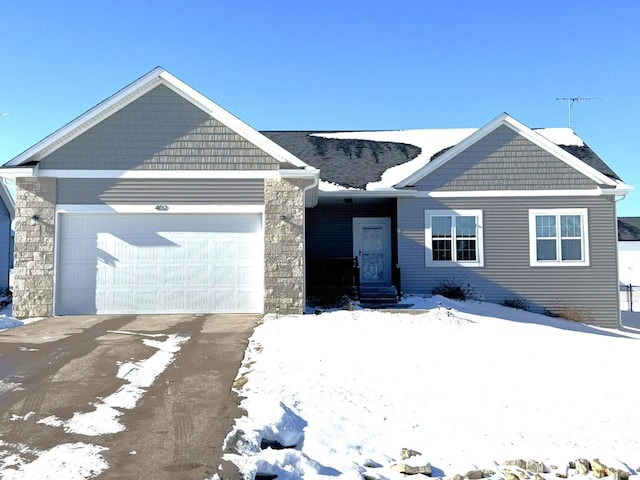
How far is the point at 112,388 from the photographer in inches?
239

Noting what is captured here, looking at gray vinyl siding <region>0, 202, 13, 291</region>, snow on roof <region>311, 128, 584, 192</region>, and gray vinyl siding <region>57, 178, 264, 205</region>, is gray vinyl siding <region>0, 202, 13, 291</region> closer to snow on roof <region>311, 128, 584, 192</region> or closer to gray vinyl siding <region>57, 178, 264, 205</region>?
gray vinyl siding <region>57, 178, 264, 205</region>

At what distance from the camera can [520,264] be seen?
15492 millimetres

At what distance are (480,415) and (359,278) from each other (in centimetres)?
1042

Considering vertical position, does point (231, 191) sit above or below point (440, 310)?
above

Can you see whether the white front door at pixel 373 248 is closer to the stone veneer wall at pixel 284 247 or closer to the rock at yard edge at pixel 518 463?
the stone veneer wall at pixel 284 247

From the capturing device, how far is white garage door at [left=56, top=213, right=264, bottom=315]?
12281mm

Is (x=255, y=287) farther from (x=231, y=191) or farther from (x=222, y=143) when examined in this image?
(x=222, y=143)

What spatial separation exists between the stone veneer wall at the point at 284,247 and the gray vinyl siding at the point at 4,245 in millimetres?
14335

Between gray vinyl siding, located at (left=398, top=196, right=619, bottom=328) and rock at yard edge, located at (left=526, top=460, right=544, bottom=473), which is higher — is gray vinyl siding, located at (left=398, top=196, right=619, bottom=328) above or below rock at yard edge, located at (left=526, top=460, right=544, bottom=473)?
above

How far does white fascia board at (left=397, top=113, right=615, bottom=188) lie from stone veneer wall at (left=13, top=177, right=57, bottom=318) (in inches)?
368

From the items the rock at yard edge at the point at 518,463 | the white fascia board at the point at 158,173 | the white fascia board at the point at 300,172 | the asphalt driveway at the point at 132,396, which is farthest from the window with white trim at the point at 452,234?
the rock at yard edge at the point at 518,463

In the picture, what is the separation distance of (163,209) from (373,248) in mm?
7122

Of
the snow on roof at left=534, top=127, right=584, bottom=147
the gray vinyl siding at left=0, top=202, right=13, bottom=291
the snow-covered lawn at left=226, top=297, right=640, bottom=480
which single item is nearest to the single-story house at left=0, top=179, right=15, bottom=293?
the gray vinyl siding at left=0, top=202, right=13, bottom=291

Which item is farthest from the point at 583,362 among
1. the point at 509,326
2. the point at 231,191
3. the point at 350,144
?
the point at 350,144
